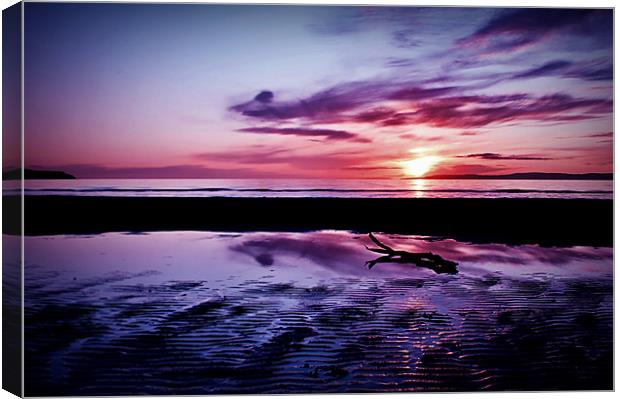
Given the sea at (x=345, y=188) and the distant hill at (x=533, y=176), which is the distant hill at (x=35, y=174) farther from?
A: the distant hill at (x=533, y=176)

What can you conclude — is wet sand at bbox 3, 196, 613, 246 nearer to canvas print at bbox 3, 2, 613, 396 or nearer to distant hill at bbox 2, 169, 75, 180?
canvas print at bbox 3, 2, 613, 396

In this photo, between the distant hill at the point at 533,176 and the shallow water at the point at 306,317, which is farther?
the distant hill at the point at 533,176

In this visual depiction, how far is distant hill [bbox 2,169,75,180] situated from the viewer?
464cm

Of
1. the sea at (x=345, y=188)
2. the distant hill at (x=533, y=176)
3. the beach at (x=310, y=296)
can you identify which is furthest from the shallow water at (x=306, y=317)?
the distant hill at (x=533, y=176)

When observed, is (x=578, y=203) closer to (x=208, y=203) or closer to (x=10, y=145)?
(x=208, y=203)

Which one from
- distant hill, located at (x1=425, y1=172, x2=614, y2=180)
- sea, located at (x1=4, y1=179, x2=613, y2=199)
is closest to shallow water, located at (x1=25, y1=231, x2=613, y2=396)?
sea, located at (x1=4, y1=179, x2=613, y2=199)

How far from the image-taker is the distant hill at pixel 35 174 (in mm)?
4641

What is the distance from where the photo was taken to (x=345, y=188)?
16.8 feet

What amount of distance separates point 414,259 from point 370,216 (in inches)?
13.1

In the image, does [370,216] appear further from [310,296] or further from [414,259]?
[310,296]

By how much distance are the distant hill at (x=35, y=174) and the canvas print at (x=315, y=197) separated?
0.04 ft

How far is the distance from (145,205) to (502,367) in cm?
206

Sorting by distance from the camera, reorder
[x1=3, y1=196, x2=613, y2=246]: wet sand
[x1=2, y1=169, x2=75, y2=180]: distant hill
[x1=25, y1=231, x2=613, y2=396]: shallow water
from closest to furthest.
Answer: [x1=2, y1=169, x2=75, y2=180]: distant hill → [x1=25, y1=231, x2=613, y2=396]: shallow water → [x1=3, y1=196, x2=613, y2=246]: wet sand

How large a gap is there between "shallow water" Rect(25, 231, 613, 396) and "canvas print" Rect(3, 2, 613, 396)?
11 millimetres
